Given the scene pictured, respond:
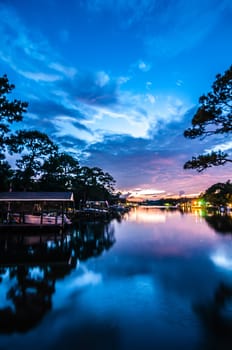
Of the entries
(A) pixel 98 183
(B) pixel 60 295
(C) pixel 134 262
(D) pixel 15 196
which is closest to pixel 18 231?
(D) pixel 15 196

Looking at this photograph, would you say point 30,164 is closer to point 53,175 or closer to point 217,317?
point 53,175

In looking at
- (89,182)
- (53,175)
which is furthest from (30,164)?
(89,182)

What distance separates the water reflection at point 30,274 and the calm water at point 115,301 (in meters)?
0.03

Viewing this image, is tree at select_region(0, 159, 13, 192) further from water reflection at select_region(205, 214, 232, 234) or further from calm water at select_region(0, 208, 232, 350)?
water reflection at select_region(205, 214, 232, 234)

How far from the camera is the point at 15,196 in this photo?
2045 cm

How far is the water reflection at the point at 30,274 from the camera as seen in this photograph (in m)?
5.58

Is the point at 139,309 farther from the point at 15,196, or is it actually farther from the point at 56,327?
the point at 15,196

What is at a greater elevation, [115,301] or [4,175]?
[4,175]

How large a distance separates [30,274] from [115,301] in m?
4.31

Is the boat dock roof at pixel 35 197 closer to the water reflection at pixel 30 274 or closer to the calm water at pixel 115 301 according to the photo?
the water reflection at pixel 30 274

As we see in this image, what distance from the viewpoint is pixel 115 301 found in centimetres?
655

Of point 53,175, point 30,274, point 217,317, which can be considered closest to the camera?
point 217,317

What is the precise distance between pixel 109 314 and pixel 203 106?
8.12 metres

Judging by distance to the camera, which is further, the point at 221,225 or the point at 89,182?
the point at 89,182
